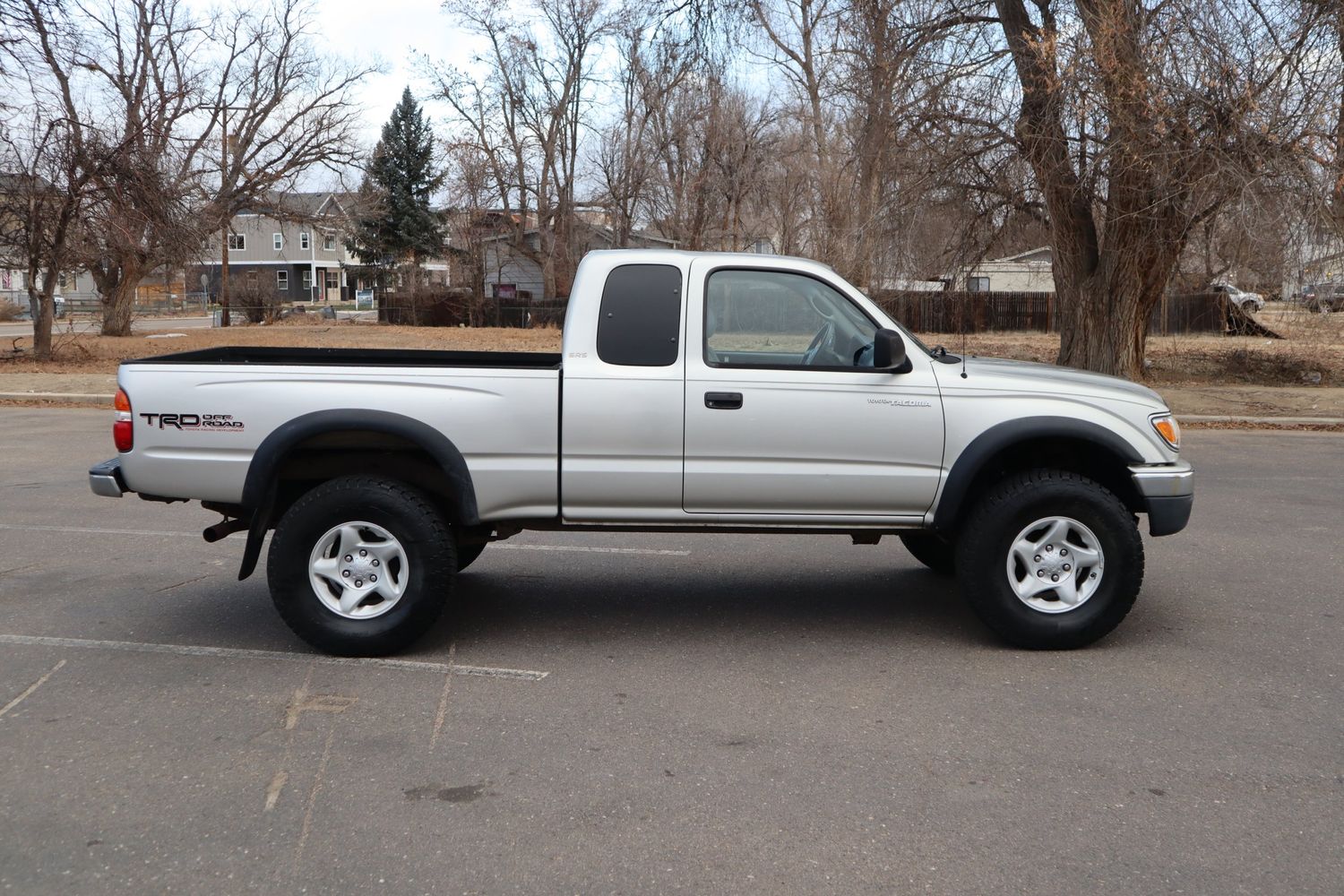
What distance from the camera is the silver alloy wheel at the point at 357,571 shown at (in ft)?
18.4

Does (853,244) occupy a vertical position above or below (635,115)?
below

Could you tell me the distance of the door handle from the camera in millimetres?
5613

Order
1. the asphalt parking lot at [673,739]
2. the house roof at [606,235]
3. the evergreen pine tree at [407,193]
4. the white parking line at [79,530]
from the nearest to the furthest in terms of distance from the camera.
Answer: the asphalt parking lot at [673,739], the white parking line at [79,530], the house roof at [606,235], the evergreen pine tree at [407,193]

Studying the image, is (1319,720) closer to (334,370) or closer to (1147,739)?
(1147,739)

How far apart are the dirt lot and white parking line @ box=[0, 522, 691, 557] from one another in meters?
11.7

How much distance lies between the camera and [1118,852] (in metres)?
3.70

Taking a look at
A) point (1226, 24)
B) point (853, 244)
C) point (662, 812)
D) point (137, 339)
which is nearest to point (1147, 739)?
point (662, 812)

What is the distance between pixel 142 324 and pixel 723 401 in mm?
52108

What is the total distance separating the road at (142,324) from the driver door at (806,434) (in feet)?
112

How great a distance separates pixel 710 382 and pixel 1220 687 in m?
2.73

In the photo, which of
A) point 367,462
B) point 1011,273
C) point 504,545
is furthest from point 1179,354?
point 1011,273

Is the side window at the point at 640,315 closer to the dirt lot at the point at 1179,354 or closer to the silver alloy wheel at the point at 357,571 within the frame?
the silver alloy wheel at the point at 357,571

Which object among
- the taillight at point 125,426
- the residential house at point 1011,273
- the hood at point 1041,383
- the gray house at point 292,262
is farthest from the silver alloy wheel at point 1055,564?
the gray house at point 292,262

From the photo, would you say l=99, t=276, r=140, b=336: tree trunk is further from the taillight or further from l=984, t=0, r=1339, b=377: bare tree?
the taillight
